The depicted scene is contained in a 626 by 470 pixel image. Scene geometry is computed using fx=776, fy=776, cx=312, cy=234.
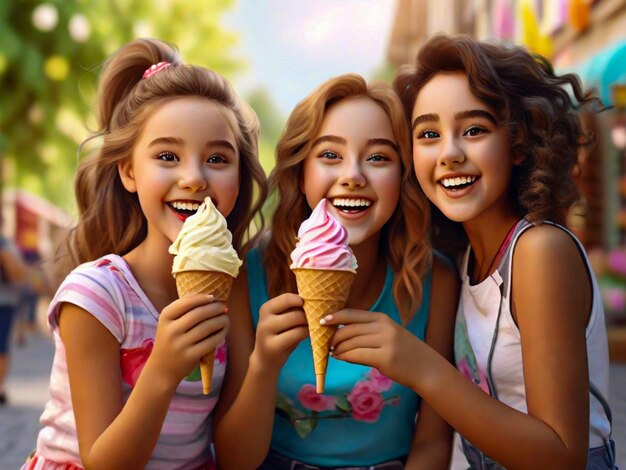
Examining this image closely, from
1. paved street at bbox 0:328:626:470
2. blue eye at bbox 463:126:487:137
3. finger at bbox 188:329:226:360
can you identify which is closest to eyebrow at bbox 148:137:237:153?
finger at bbox 188:329:226:360

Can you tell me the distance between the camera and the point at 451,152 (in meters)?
2.76

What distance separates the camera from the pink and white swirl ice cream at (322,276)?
2.49 m

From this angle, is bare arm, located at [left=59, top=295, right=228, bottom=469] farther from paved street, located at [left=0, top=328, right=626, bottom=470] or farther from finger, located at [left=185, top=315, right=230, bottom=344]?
paved street, located at [left=0, top=328, right=626, bottom=470]

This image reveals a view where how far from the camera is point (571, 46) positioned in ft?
44.7

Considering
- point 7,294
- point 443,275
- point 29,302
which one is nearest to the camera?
point 443,275

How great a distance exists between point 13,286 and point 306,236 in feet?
23.1

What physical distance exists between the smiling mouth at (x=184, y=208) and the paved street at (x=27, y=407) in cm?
345

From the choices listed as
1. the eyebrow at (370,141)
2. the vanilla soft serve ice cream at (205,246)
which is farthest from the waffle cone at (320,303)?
the eyebrow at (370,141)

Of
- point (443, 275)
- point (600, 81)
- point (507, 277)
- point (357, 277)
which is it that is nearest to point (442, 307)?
point (443, 275)

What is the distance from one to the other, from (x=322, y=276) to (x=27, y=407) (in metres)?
6.46

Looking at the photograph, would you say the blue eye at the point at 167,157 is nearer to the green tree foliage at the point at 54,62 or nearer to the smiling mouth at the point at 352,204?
the smiling mouth at the point at 352,204

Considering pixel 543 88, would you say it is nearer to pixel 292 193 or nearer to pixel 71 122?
pixel 292 193

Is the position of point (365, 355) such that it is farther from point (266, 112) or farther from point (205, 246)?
point (266, 112)

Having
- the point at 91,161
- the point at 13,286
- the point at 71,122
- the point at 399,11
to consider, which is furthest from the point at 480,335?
the point at 399,11
